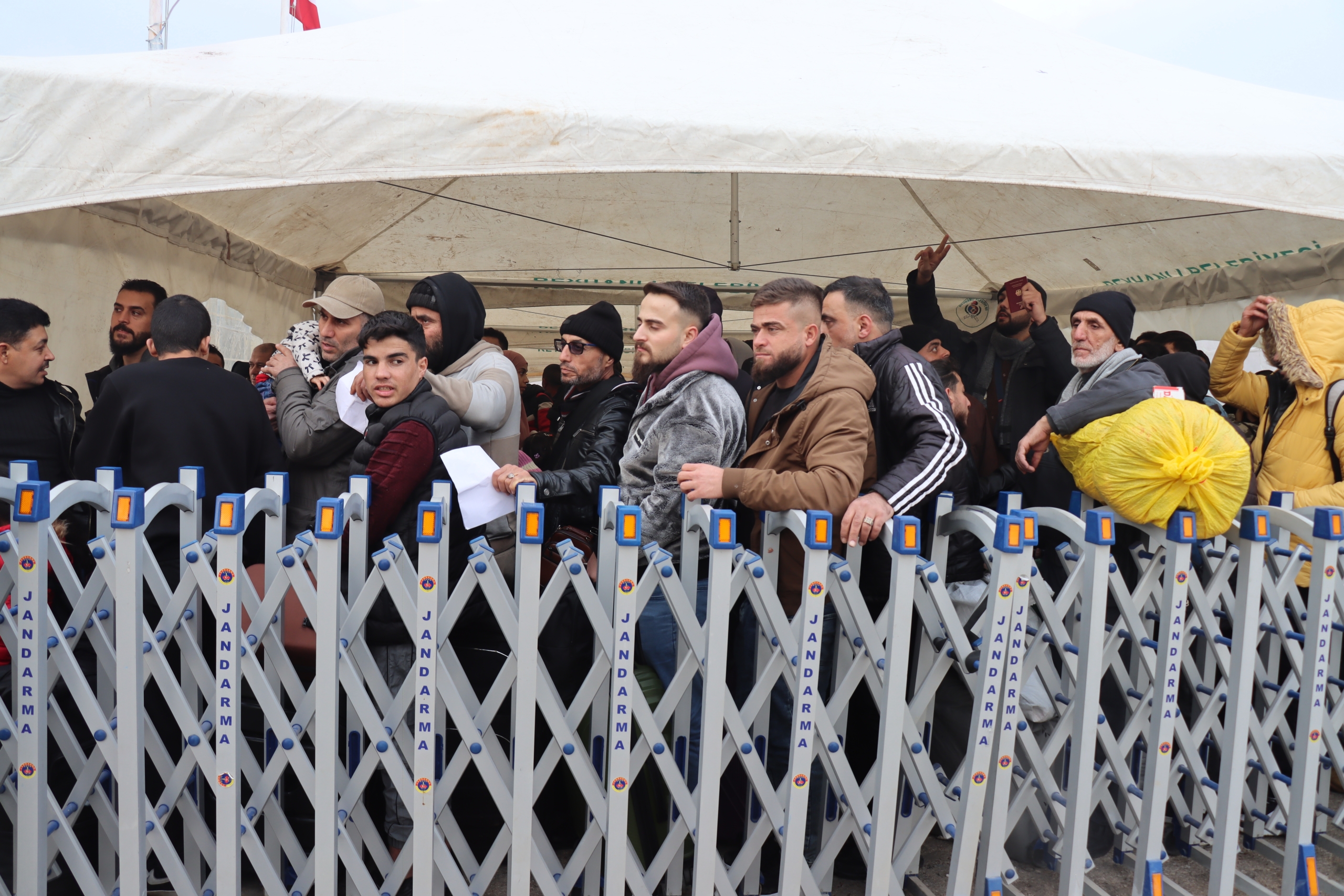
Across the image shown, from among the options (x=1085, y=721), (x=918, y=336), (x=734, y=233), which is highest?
(x=734, y=233)

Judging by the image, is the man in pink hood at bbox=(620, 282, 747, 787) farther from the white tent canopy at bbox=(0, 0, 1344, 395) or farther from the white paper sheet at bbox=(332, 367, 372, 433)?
the white paper sheet at bbox=(332, 367, 372, 433)

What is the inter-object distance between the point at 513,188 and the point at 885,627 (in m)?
4.14

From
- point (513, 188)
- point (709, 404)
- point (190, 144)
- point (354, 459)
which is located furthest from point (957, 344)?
point (190, 144)

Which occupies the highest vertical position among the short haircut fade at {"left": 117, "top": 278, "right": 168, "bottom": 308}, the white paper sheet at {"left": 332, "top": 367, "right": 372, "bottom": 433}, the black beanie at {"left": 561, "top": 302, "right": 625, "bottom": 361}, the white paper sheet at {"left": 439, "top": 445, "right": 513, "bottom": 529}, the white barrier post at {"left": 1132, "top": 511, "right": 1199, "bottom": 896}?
→ the short haircut fade at {"left": 117, "top": 278, "right": 168, "bottom": 308}

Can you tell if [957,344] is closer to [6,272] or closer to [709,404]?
[709,404]

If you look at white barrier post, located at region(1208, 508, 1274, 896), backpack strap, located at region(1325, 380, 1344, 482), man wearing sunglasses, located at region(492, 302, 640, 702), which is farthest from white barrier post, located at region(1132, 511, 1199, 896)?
man wearing sunglasses, located at region(492, 302, 640, 702)

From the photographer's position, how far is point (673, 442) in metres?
2.58

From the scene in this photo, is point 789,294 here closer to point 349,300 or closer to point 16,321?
point 349,300

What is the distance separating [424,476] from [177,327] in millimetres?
994

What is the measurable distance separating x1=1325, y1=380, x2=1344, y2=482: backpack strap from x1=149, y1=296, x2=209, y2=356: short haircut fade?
375cm

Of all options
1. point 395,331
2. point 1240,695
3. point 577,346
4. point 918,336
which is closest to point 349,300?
point 395,331

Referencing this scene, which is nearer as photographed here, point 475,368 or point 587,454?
point 587,454

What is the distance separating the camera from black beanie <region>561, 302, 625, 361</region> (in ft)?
10.0

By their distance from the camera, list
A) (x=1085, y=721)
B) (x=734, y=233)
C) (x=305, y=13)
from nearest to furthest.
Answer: (x=1085, y=721), (x=734, y=233), (x=305, y=13)
